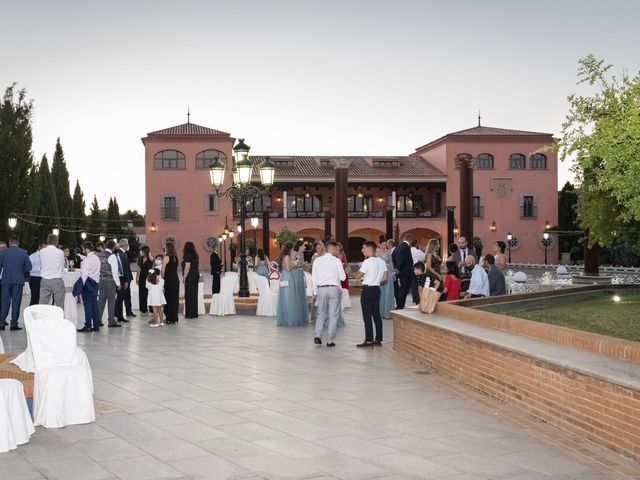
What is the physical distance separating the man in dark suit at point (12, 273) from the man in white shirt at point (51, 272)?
684 mm

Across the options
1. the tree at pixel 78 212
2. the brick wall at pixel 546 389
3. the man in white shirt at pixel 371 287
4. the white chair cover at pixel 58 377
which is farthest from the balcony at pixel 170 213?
the white chair cover at pixel 58 377

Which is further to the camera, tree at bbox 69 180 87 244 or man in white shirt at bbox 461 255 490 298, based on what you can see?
tree at bbox 69 180 87 244

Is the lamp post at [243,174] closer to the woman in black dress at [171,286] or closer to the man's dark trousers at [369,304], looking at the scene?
the woman in black dress at [171,286]

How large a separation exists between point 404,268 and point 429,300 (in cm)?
539

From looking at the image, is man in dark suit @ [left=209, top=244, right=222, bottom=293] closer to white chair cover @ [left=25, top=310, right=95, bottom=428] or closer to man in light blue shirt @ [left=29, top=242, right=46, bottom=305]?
man in light blue shirt @ [left=29, top=242, right=46, bottom=305]

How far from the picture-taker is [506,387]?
675 centimetres

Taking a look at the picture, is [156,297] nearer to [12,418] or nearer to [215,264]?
[215,264]

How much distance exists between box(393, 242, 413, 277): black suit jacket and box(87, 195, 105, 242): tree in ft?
136

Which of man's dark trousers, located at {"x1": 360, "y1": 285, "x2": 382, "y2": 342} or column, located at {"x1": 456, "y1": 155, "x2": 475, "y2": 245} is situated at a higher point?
column, located at {"x1": 456, "y1": 155, "x2": 475, "y2": 245}

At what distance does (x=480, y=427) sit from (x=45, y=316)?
153 inches

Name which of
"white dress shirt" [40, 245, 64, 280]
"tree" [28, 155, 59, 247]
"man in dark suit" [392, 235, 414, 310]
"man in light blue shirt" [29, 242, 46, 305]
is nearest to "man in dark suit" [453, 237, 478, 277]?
"man in dark suit" [392, 235, 414, 310]

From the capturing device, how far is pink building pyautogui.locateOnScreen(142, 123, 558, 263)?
48.8 m

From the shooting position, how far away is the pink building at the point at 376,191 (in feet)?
160

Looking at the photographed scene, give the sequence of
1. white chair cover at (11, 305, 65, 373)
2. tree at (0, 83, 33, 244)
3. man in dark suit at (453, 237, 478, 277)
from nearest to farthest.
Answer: white chair cover at (11, 305, 65, 373), man in dark suit at (453, 237, 478, 277), tree at (0, 83, 33, 244)
